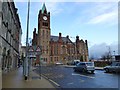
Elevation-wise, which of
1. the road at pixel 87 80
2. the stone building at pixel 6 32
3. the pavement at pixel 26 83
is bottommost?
the road at pixel 87 80

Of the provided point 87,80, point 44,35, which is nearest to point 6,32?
point 87,80

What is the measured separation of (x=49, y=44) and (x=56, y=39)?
10539 millimetres

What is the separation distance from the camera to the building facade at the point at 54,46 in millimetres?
114562

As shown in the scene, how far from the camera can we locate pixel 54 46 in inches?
4702

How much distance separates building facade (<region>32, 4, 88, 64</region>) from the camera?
376 ft

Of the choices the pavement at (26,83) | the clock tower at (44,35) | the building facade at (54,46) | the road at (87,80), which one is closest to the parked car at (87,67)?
the road at (87,80)

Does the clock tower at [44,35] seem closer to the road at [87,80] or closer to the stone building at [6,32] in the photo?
the stone building at [6,32]

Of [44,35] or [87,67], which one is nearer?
[87,67]

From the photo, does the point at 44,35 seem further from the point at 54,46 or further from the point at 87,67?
the point at 87,67

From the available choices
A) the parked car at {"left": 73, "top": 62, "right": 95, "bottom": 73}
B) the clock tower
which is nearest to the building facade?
the clock tower

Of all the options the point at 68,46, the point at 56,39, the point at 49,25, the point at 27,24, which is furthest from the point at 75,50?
the point at 27,24

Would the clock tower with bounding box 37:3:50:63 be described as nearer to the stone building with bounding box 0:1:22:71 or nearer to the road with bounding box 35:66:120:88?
the stone building with bounding box 0:1:22:71

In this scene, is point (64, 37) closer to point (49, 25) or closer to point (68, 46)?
point (68, 46)

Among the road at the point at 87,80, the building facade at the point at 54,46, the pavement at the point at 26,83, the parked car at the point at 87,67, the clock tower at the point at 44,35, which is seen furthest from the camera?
the building facade at the point at 54,46
